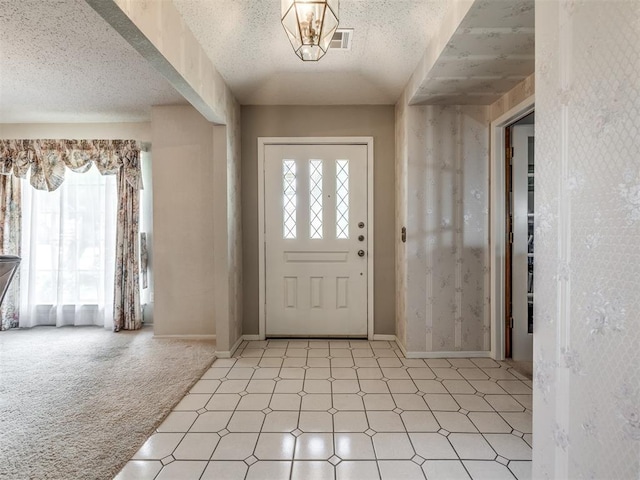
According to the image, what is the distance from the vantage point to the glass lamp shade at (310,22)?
1.41 meters

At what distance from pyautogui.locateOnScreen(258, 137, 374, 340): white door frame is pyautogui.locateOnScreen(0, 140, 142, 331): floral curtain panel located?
1408 mm

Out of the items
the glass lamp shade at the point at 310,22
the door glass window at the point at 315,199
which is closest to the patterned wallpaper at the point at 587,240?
the glass lamp shade at the point at 310,22

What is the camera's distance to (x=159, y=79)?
9.50 ft

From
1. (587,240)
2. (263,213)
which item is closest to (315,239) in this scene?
(263,213)

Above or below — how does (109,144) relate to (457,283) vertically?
above

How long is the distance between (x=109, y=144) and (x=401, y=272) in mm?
3349

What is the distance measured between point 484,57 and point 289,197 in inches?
78.2

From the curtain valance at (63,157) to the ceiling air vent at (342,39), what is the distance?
253 cm

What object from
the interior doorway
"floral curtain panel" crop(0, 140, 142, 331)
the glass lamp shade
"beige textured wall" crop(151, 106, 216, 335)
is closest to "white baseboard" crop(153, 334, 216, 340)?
"beige textured wall" crop(151, 106, 216, 335)

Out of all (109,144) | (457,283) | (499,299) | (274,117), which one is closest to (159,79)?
(274,117)

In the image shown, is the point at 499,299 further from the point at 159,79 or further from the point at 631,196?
the point at 159,79

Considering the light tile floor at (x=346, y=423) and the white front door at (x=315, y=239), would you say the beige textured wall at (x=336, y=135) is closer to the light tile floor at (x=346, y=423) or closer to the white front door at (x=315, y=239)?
the white front door at (x=315, y=239)

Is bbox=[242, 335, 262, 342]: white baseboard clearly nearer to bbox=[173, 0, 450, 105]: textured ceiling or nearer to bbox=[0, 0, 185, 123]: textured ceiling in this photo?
bbox=[173, 0, 450, 105]: textured ceiling

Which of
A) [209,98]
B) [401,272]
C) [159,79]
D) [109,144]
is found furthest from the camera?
[109,144]
